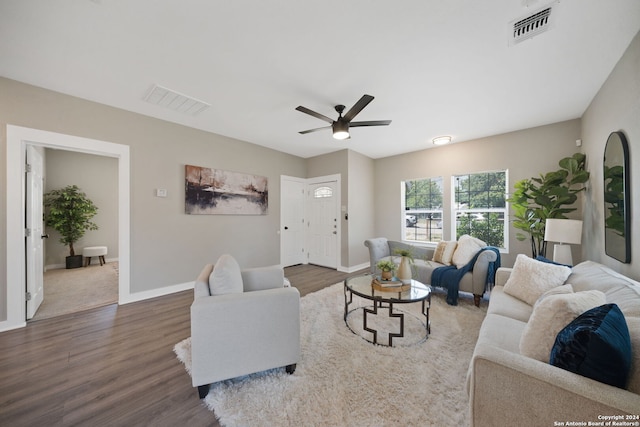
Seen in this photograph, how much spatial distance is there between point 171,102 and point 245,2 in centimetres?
189

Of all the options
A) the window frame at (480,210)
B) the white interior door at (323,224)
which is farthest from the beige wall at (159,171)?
the window frame at (480,210)

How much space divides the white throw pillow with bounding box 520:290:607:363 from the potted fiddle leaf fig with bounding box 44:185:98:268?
24.1 feet

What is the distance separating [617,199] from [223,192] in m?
4.83

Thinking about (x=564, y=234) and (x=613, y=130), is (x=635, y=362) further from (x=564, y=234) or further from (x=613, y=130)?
(x=613, y=130)

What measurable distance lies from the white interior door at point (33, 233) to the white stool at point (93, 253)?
2.53 meters

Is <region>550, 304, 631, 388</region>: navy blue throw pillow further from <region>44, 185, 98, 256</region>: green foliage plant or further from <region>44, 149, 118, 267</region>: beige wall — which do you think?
<region>44, 149, 118, 267</region>: beige wall

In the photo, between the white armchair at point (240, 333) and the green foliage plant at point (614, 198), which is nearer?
the white armchair at point (240, 333)

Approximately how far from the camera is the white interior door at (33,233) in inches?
101

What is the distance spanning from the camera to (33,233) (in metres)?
2.70

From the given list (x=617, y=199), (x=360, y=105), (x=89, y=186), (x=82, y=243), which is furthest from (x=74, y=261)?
(x=617, y=199)

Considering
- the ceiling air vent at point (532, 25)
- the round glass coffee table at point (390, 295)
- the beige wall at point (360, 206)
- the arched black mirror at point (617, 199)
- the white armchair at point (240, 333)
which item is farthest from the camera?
the beige wall at point (360, 206)

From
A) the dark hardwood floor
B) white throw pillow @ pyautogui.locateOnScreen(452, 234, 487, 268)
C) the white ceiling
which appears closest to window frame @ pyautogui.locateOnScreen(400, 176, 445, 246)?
white throw pillow @ pyautogui.locateOnScreen(452, 234, 487, 268)

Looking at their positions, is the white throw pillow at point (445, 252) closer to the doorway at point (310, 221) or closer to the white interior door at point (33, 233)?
the doorway at point (310, 221)

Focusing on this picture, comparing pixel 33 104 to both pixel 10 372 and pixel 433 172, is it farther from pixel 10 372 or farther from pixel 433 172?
pixel 433 172
